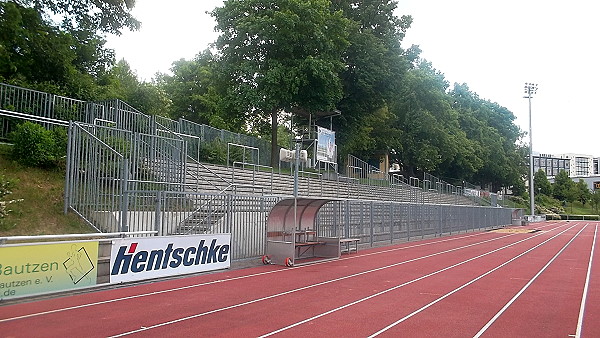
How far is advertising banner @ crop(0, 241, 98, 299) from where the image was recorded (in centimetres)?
859

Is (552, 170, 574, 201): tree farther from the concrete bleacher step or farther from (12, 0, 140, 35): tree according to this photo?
(12, 0, 140, 35): tree

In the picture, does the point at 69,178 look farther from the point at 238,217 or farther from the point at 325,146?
the point at 325,146

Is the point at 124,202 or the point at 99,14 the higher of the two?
the point at 99,14

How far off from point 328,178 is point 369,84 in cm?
909

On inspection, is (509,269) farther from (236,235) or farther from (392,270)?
(236,235)

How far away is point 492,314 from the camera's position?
29.3 feet

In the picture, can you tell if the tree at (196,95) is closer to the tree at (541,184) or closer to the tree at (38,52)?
the tree at (38,52)

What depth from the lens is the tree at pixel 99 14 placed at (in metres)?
18.1

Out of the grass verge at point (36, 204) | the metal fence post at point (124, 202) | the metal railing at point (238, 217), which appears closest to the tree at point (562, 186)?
the metal railing at point (238, 217)

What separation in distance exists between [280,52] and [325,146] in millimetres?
6983

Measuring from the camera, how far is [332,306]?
9273mm

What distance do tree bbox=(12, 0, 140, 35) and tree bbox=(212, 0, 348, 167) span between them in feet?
43.0

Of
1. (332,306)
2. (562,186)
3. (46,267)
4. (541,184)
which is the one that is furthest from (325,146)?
(562,186)

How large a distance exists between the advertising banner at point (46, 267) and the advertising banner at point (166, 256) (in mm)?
657
